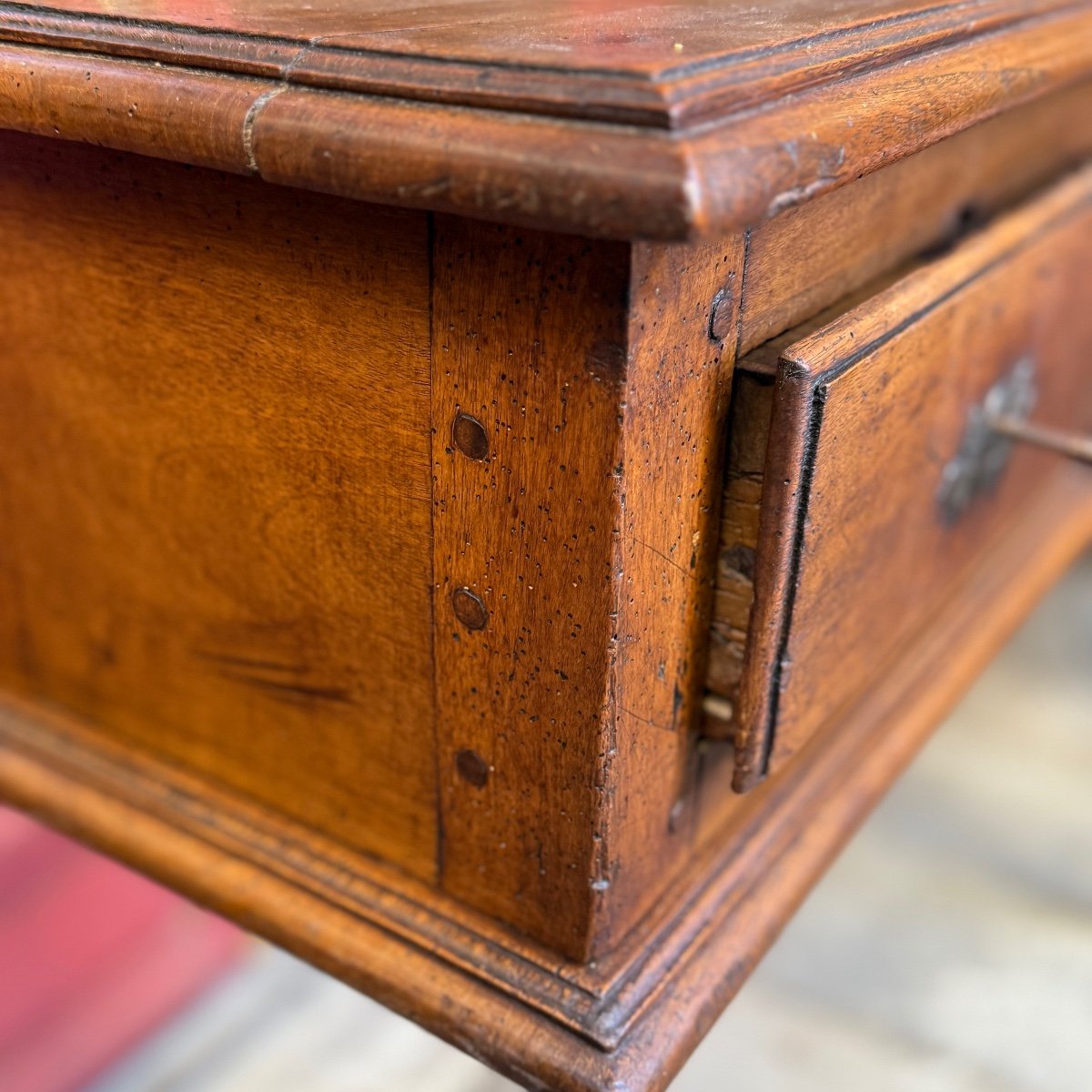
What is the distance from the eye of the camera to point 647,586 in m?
0.48

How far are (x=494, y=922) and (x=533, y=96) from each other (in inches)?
14.3

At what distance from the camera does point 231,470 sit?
56 cm

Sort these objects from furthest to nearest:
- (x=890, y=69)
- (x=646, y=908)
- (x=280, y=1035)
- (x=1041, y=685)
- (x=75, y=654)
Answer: (x=1041, y=685), (x=280, y=1035), (x=75, y=654), (x=646, y=908), (x=890, y=69)

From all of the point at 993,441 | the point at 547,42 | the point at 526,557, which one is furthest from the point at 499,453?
the point at 993,441

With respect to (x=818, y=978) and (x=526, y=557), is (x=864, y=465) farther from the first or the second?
(x=818, y=978)

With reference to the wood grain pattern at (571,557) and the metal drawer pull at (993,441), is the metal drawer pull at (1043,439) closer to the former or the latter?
the metal drawer pull at (993,441)

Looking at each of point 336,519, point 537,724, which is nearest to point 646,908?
point 537,724

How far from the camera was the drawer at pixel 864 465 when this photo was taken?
486mm

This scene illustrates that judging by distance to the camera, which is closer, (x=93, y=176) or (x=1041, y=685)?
(x=93, y=176)

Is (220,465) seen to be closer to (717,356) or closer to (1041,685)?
(717,356)

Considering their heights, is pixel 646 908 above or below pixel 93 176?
below

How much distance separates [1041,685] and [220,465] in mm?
992

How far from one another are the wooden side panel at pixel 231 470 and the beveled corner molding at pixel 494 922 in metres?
0.02

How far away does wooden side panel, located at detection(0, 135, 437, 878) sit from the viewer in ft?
1.61
